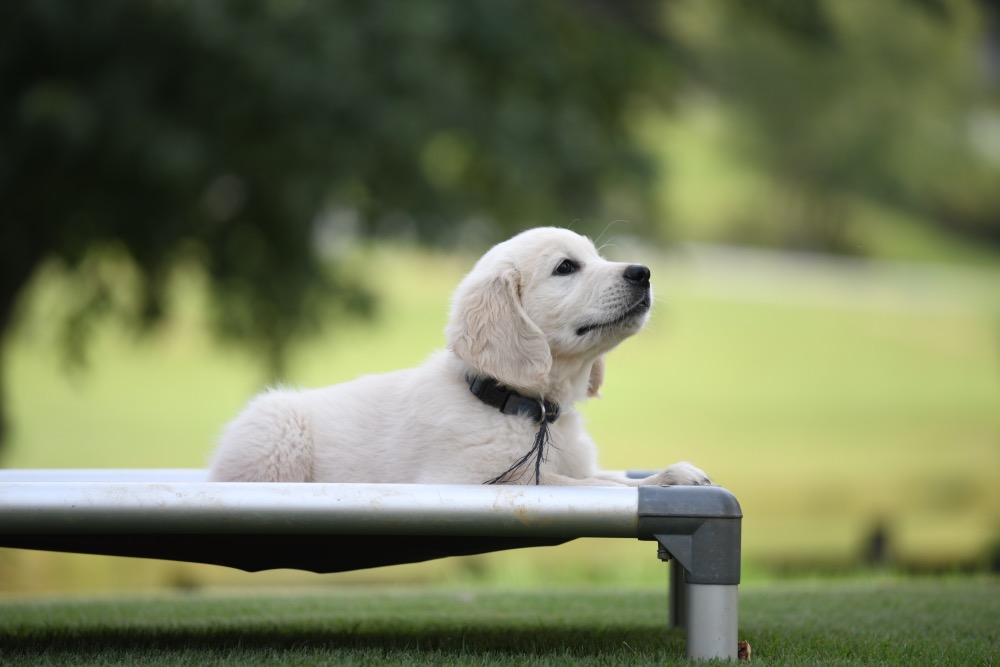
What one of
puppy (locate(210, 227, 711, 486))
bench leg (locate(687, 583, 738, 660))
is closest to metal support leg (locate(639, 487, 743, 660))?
bench leg (locate(687, 583, 738, 660))

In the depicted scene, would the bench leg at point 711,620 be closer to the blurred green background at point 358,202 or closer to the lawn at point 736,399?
the blurred green background at point 358,202

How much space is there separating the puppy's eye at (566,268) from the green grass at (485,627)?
128cm

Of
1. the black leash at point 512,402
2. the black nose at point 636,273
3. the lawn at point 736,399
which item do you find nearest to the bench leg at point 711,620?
the black leash at point 512,402

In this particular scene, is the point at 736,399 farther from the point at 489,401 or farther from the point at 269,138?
the point at 489,401

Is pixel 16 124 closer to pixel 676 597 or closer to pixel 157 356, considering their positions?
pixel 676 597

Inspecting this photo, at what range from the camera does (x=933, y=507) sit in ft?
59.3

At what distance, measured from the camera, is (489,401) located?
3.76 meters

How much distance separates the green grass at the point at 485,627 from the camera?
11.5 ft

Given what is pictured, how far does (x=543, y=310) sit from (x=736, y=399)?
70.7 ft

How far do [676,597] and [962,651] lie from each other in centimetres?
103

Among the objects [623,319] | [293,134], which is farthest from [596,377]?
[293,134]

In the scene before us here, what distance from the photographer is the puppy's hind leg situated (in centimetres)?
389

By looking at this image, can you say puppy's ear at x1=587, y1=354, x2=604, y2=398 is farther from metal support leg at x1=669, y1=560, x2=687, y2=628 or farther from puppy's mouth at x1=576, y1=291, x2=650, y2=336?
metal support leg at x1=669, y1=560, x2=687, y2=628

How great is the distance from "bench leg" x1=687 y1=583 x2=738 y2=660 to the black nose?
111cm
